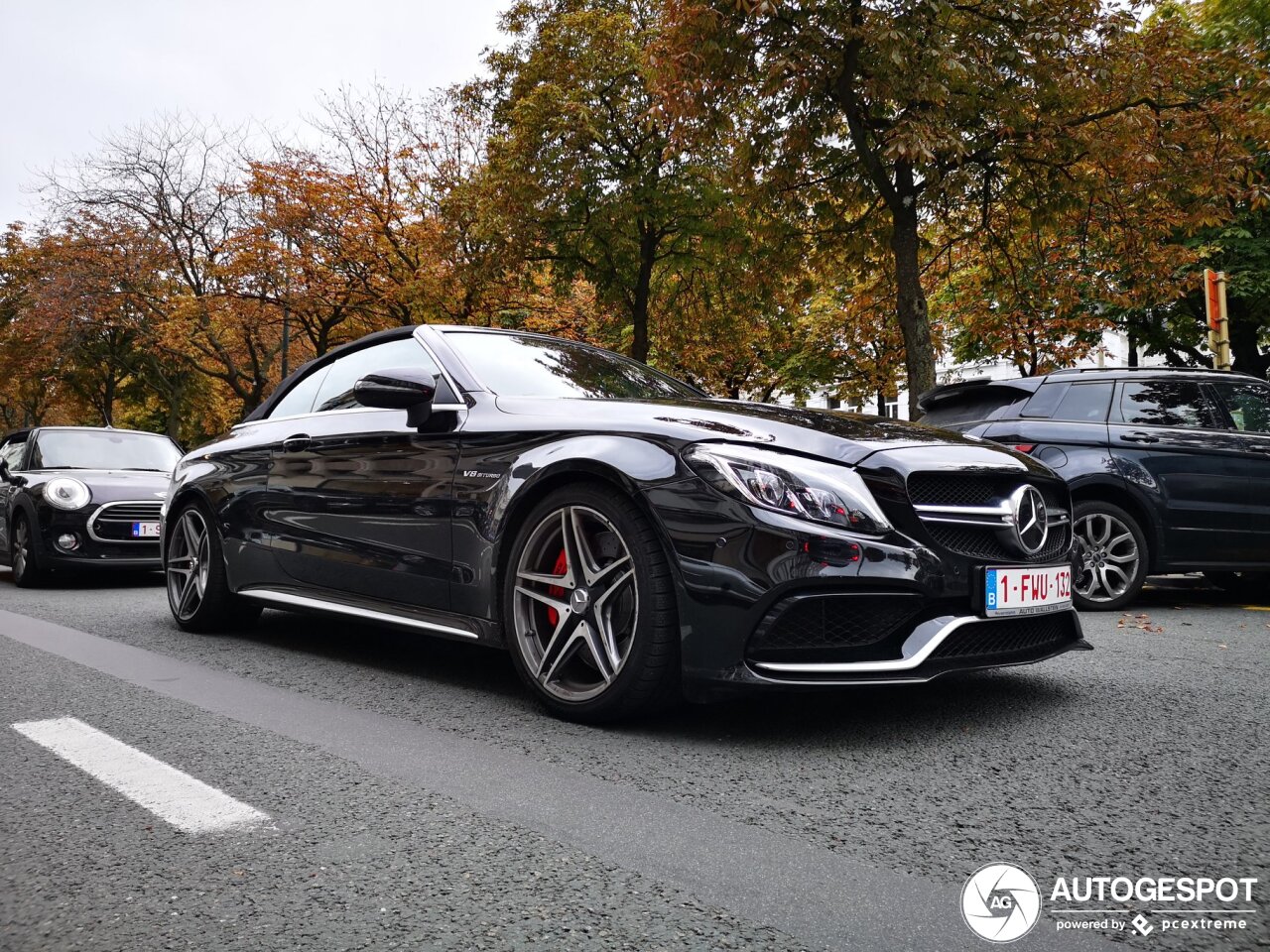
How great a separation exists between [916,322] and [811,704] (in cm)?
893

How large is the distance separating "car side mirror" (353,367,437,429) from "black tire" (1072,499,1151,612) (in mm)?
5053

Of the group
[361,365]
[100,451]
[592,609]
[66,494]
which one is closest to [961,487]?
[592,609]

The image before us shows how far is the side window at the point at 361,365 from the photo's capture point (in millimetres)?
4738

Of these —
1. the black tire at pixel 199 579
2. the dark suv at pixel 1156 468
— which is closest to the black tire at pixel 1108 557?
the dark suv at pixel 1156 468

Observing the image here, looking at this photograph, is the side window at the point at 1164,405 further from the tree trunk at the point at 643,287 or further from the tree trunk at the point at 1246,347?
the tree trunk at the point at 1246,347

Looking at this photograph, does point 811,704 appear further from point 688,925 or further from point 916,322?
point 916,322

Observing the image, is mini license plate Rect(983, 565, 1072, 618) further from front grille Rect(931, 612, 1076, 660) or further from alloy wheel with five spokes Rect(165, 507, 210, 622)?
alloy wheel with five spokes Rect(165, 507, 210, 622)

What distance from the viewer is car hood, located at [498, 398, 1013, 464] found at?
340 cm

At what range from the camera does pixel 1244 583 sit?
9273 millimetres

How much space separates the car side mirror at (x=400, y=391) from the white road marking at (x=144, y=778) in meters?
1.53

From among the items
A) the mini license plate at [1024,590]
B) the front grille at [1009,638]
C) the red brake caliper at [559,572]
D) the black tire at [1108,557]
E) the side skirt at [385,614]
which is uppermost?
the red brake caliper at [559,572]

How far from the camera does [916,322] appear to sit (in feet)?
39.3

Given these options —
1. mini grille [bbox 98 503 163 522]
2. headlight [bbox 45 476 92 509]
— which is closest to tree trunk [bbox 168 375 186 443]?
headlight [bbox 45 476 92 509]

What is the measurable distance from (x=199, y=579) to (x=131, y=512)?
4312 millimetres
